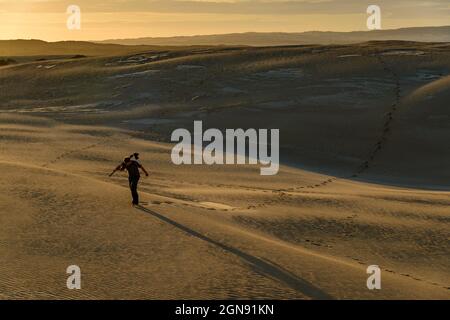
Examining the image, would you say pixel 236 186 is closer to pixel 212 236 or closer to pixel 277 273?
pixel 212 236

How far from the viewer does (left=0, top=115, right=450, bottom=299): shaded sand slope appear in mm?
11656

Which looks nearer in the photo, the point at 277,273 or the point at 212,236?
the point at 277,273

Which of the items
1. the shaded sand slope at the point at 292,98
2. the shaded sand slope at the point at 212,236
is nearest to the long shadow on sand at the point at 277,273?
the shaded sand slope at the point at 212,236

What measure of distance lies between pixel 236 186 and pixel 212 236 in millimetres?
9077

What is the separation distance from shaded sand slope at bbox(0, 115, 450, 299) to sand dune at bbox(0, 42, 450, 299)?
0.18ft

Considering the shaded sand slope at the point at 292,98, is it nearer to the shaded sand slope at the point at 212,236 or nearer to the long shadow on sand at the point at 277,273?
the shaded sand slope at the point at 212,236

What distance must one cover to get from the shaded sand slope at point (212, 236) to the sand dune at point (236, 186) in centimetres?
6

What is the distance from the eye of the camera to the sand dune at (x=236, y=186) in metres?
12.3

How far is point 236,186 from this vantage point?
24.0 metres

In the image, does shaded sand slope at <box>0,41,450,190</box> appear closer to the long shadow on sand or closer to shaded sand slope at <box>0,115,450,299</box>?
shaded sand slope at <box>0,115,450,299</box>

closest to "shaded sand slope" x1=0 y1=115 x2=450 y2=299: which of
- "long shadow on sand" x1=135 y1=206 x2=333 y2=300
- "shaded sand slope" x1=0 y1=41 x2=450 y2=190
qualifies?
"long shadow on sand" x1=135 y1=206 x2=333 y2=300

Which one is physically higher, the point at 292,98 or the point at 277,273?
the point at 292,98

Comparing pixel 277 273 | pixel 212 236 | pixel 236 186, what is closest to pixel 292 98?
pixel 236 186
